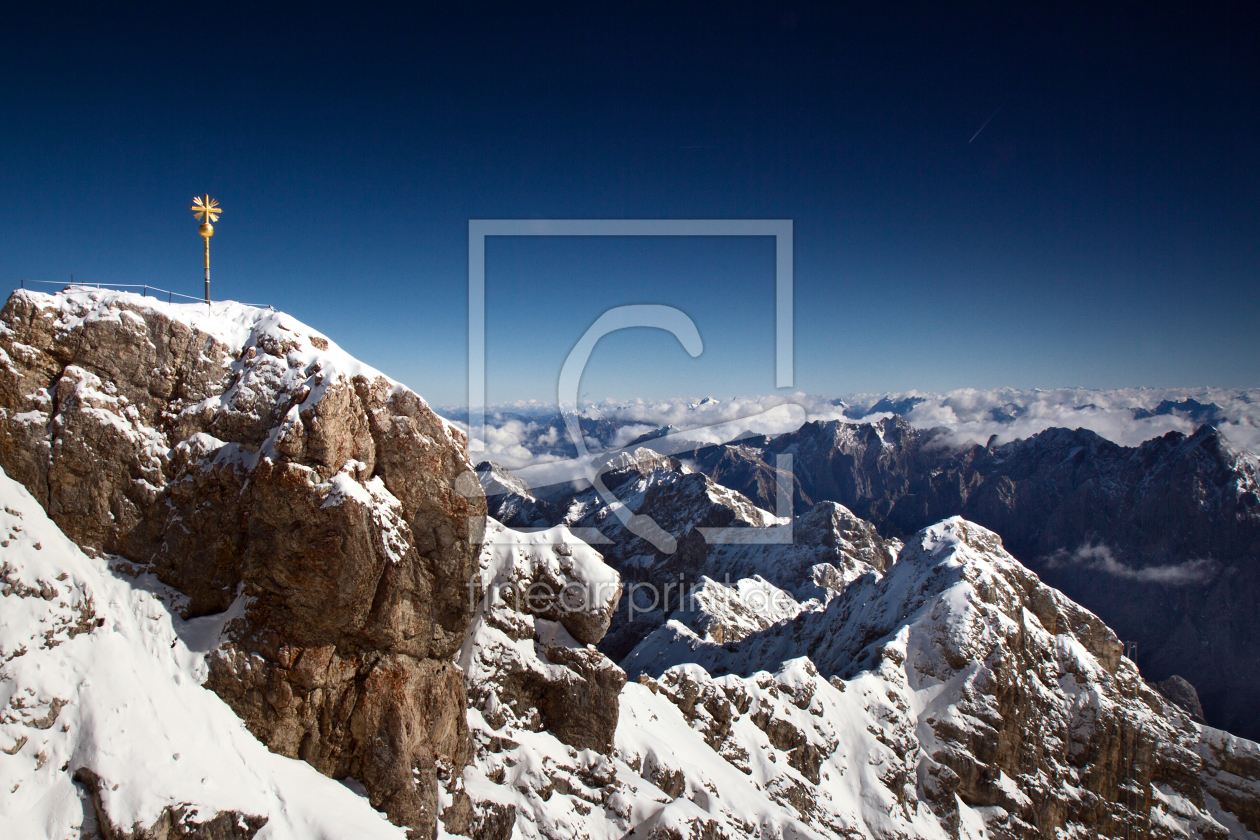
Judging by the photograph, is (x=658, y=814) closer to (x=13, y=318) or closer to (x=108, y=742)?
(x=108, y=742)

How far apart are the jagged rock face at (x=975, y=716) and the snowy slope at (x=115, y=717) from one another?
2045 inches

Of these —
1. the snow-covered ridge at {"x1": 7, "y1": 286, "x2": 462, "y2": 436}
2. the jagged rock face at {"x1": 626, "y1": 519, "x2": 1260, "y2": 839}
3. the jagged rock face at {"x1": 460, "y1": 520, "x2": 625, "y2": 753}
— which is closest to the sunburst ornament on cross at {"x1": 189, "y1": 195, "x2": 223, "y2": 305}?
the snow-covered ridge at {"x1": 7, "y1": 286, "x2": 462, "y2": 436}

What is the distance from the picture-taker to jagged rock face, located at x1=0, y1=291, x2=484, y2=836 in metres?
28.6

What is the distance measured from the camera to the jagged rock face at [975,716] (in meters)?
78.5

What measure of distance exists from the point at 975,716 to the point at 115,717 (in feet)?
359

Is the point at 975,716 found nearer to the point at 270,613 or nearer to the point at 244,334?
the point at 270,613

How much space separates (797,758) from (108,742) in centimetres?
7461

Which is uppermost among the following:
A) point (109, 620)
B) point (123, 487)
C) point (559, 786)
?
point (123, 487)

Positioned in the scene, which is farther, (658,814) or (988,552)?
(988,552)

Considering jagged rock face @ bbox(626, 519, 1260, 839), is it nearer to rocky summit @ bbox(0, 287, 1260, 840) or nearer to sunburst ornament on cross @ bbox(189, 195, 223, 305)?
rocky summit @ bbox(0, 287, 1260, 840)

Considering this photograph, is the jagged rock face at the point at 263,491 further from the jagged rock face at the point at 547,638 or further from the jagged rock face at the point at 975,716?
the jagged rock face at the point at 975,716

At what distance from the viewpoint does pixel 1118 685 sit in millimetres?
115250

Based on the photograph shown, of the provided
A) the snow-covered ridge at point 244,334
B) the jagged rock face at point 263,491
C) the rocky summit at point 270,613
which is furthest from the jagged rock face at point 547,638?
the snow-covered ridge at point 244,334

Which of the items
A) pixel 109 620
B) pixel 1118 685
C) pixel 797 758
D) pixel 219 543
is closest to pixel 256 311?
pixel 219 543
